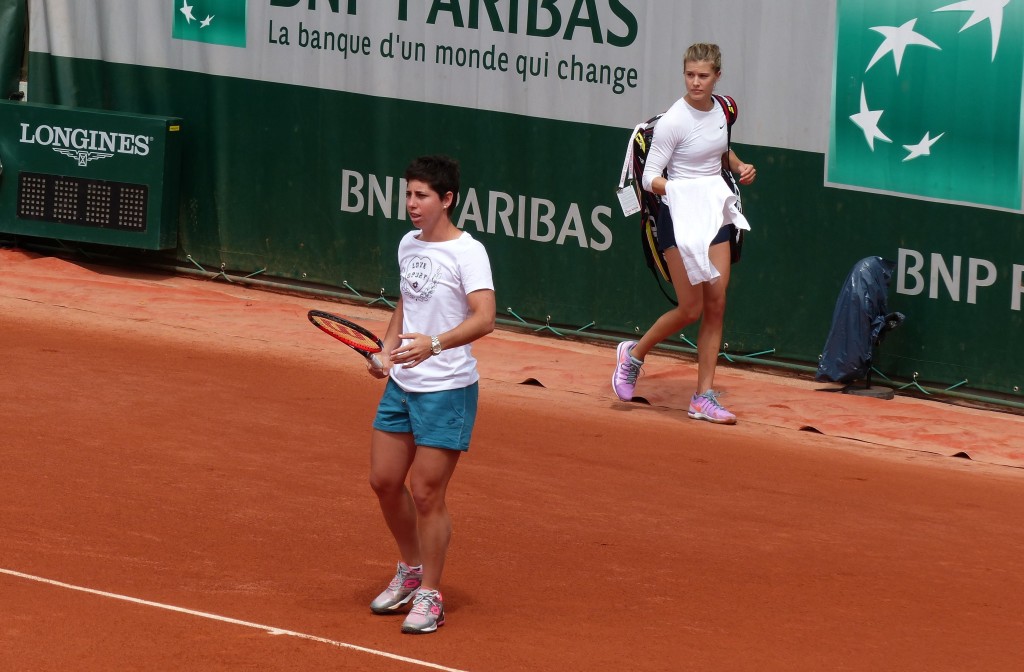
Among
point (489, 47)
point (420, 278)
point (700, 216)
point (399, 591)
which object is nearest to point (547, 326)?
point (489, 47)

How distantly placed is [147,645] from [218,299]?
23.3 ft

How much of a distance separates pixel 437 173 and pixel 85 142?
818 cm

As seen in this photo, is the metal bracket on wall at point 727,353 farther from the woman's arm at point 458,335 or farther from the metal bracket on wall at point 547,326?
the woman's arm at point 458,335

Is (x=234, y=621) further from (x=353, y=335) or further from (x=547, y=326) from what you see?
(x=547, y=326)

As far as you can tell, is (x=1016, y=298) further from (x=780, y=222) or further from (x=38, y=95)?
(x=38, y=95)

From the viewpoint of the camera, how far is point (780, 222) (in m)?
10.9

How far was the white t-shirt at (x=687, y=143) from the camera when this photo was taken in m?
9.20

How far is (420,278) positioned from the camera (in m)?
5.88

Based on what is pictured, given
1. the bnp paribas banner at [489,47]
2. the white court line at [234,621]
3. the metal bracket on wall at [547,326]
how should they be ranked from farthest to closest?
the metal bracket on wall at [547,326]
the bnp paribas banner at [489,47]
the white court line at [234,621]

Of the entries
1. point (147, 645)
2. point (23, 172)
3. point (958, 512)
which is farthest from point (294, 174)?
point (147, 645)

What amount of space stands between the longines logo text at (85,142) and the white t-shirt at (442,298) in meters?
7.71

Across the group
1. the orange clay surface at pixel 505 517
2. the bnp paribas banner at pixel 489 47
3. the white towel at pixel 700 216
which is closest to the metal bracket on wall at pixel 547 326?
the orange clay surface at pixel 505 517

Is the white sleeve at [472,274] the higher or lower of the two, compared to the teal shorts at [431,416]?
higher

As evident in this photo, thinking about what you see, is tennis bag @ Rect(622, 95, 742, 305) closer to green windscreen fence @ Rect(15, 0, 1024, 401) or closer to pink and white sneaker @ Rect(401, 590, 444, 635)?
green windscreen fence @ Rect(15, 0, 1024, 401)
